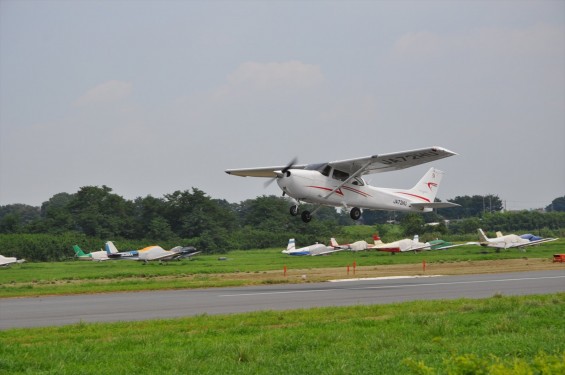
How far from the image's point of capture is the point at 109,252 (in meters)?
71.5

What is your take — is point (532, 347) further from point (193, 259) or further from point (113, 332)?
point (193, 259)

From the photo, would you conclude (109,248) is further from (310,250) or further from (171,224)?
(310,250)

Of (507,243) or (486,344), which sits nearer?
(486,344)

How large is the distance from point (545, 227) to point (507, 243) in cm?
3794

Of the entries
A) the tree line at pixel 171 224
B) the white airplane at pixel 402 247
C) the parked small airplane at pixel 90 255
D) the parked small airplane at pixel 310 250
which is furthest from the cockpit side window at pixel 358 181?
the tree line at pixel 171 224

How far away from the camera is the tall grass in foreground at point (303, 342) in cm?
1230

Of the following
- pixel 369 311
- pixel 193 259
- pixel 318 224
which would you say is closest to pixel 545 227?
pixel 318 224

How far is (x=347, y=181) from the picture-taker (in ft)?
109

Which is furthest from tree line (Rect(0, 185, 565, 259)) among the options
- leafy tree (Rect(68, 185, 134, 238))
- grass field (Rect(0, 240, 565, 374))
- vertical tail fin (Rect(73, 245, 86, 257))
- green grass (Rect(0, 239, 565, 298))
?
grass field (Rect(0, 240, 565, 374))

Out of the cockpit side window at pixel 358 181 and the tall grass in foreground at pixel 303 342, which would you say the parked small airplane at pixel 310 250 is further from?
the tall grass in foreground at pixel 303 342

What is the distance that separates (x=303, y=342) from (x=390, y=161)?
66.1 feet

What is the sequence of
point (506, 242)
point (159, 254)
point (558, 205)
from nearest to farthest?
point (159, 254), point (506, 242), point (558, 205)

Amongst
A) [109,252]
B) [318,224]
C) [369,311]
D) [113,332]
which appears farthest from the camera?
[318,224]

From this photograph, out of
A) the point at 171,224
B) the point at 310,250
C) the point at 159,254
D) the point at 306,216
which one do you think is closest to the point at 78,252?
the point at 159,254
